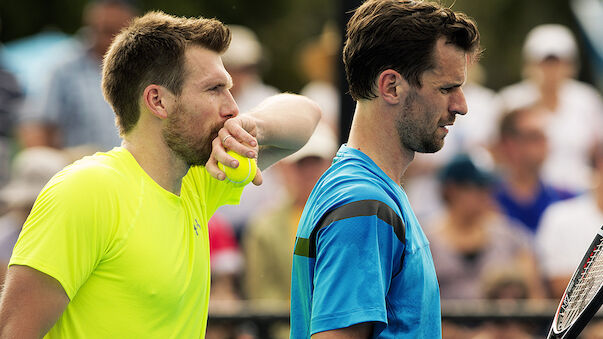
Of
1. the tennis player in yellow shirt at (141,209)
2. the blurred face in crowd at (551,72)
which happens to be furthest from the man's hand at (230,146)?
the blurred face in crowd at (551,72)

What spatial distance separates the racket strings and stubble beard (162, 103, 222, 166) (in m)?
1.40

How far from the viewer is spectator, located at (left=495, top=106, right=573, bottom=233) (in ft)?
24.5

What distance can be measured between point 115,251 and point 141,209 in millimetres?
182

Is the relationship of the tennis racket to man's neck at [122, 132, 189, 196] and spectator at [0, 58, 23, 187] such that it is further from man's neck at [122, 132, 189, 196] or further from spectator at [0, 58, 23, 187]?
spectator at [0, 58, 23, 187]

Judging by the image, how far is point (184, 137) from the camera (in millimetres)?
3211

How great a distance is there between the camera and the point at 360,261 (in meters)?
2.77

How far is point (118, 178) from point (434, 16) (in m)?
1.19

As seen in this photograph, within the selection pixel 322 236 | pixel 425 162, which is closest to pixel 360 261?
pixel 322 236

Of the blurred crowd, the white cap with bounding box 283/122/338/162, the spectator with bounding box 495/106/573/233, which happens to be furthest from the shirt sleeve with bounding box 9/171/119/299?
the spectator with bounding box 495/106/573/233

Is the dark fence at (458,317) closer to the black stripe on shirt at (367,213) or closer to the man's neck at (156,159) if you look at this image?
the man's neck at (156,159)

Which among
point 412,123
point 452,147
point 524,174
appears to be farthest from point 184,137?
point 452,147

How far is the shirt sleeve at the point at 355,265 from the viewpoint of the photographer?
108 inches

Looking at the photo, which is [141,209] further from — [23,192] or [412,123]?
[23,192]

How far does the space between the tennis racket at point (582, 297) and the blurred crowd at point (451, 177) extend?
2.54 m
